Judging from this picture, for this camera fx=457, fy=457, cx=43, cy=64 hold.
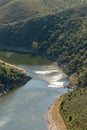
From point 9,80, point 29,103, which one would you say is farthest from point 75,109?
point 9,80

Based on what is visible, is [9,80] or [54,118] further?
[9,80]

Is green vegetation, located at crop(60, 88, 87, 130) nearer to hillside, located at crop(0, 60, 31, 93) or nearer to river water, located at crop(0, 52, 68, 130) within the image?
river water, located at crop(0, 52, 68, 130)

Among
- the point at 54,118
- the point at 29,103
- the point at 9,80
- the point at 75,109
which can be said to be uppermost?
the point at 75,109

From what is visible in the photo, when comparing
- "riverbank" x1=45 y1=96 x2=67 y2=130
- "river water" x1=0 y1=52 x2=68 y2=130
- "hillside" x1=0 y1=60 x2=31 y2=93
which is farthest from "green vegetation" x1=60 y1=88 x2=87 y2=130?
"hillside" x1=0 y1=60 x2=31 y2=93

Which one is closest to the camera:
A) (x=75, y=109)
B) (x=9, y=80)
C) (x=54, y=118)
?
(x=75, y=109)

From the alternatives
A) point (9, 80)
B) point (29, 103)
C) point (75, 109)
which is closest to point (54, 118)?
point (75, 109)

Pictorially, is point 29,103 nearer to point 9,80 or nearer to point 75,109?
point 75,109

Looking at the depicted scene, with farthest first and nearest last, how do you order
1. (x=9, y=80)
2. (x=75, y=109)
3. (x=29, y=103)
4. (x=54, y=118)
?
(x=9, y=80)
(x=29, y=103)
(x=54, y=118)
(x=75, y=109)

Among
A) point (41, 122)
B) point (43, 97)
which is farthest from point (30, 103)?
point (41, 122)

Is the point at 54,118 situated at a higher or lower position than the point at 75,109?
lower
